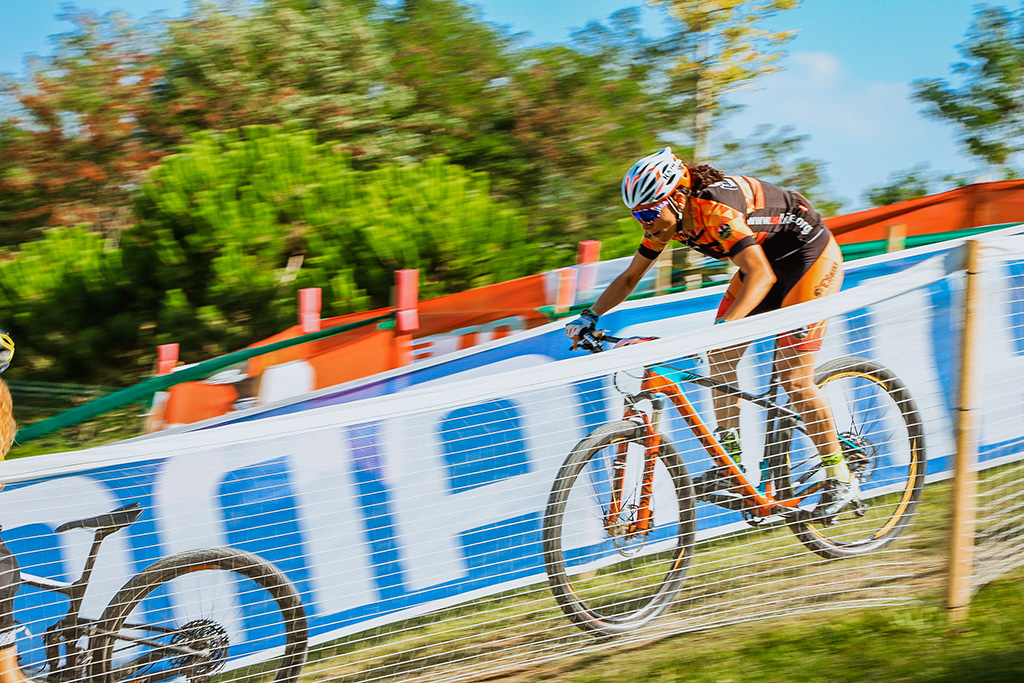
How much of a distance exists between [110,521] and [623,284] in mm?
2534

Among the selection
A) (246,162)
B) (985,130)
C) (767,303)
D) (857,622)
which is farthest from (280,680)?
(985,130)

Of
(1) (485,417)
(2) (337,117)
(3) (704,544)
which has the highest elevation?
(2) (337,117)

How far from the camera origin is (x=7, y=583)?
2730 mm

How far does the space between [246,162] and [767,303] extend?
7.98 meters

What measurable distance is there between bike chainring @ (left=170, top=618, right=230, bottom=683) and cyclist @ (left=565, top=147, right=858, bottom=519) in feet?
6.54

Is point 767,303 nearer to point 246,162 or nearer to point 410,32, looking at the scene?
point 246,162

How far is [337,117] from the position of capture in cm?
1331

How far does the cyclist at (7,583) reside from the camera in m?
2.72

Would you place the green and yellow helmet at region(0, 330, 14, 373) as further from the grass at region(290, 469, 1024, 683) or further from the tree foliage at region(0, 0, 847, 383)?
the tree foliage at region(0, 0, 847, 383)

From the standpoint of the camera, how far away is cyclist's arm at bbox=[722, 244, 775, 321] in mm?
3494

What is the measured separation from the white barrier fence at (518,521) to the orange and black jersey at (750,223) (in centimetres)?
51

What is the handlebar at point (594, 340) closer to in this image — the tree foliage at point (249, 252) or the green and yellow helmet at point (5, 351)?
the green and yellow helmet at point (5, 351)

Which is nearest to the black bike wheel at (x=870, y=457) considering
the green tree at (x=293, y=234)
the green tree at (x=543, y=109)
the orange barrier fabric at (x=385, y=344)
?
the orange barrier fabric at (x=385, y=344)

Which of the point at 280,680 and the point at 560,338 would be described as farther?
the point at 560,338
